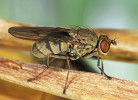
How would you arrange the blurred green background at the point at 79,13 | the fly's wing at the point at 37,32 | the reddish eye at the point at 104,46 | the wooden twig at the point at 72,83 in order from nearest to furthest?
the wooden twig at the point at 72,83 → the fly's wing at the point at 37,32 → the reddish eye at the point at 104,46 → the blurred green background at the point at 79,13

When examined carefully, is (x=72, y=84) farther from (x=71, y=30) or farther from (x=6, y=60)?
(x=71, y=30)

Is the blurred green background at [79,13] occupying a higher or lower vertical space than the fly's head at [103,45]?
higher

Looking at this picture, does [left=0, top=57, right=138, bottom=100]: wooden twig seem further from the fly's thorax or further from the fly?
the fly's thorax

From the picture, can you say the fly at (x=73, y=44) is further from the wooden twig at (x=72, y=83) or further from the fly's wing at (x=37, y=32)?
the wooden twig at (x=72, y=83)

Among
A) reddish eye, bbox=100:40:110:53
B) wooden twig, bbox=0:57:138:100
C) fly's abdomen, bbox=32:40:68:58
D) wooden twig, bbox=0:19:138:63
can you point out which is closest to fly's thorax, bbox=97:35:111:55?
reddish eye, bbox=100:40:110:53

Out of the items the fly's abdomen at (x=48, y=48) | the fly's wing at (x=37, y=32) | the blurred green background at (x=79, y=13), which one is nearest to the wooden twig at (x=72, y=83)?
the fly's wing at (x=37, y=32)

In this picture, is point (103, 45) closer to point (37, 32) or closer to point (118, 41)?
point (118, 41)

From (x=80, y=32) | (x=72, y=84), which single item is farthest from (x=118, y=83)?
(x=80, y=32)
